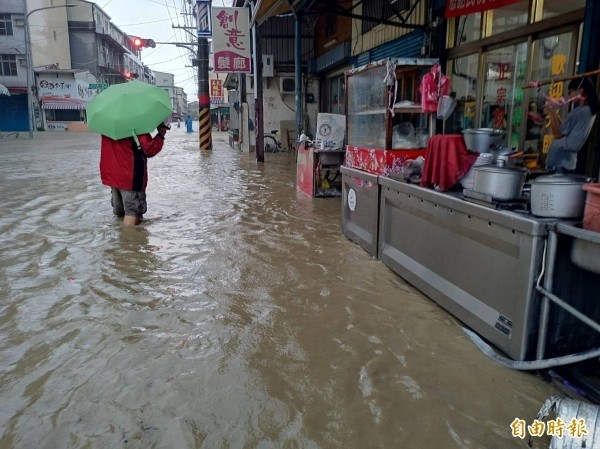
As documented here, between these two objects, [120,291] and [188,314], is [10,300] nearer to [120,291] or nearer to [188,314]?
[120,291]

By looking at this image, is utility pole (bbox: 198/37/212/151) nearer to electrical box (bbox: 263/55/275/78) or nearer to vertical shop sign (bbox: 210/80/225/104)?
electrical box (bbox: 263/55/275/78)

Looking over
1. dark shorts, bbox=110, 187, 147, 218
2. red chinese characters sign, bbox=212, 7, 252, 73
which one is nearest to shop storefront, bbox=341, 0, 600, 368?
dark shorts, bbox=110, 187, 147, 218

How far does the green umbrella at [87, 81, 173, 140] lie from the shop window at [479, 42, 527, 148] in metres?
4.45

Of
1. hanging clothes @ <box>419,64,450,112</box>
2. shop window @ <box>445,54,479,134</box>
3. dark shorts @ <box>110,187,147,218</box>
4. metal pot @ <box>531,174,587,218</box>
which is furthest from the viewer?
shop window @ <box>445,54,479,134</box>

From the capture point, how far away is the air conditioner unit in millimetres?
19055

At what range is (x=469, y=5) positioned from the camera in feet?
21.2

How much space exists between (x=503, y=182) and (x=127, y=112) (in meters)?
4.56

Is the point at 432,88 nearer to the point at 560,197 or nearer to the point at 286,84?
the point at 560,197

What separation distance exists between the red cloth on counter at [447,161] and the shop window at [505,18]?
3257 mm

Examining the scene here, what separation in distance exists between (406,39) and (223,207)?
4.96m


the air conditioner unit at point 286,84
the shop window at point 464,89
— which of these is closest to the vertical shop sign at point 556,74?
the shop window at point 464,89

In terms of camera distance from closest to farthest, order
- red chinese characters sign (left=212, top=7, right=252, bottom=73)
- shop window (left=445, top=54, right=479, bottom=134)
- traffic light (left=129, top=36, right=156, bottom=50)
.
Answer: shop window (left=445, top=54, right=479, bottom=134) → red chinese characters sign (left=212, top=7, right=252, bottom=73) → traffic light (left=129, top=36, right=156, bottom=50)

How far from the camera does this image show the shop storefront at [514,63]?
534 cm

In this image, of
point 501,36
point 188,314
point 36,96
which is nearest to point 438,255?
Result: point 188,314
